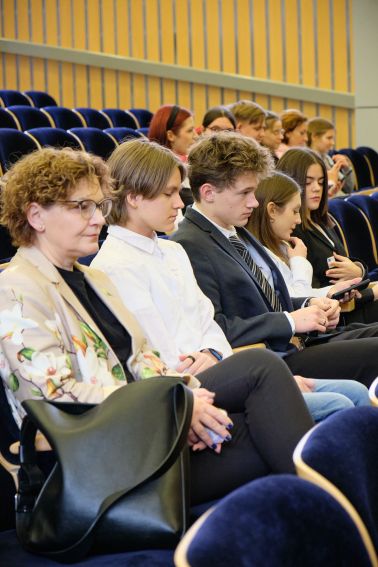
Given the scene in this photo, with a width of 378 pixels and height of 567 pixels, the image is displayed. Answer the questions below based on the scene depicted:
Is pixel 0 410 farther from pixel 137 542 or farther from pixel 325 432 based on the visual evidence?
pixel 325 432

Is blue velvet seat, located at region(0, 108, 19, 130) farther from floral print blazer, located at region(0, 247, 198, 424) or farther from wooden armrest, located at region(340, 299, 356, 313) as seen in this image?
floral print blazer, located at region(0, 247, 198, 424)

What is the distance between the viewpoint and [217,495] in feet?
4.31

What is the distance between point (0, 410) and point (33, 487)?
0.56ft

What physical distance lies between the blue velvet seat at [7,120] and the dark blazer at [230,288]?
2.19 metres

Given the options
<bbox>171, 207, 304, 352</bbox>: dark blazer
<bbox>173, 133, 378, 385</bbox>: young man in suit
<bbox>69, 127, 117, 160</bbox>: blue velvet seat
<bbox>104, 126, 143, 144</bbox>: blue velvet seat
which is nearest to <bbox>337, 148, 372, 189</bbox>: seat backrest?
<bbox>104, 126, 143, 144</bbox>: blue velvet seat

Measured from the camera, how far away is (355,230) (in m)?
2.91

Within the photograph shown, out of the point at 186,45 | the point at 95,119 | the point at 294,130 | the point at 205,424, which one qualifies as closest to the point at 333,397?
the point at 205,424

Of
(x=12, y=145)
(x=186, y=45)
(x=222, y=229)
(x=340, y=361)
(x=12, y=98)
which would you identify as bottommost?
(x=340, y=361)

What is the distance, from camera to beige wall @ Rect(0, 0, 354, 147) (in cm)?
600

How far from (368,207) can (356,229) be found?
0.19 m

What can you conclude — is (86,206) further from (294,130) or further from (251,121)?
(294,130)

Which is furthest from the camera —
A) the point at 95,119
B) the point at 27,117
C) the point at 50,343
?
the point at 95,119

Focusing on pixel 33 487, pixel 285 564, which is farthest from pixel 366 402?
pixel 285 564

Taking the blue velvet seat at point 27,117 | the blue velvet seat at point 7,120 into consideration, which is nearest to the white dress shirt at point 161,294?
the blue velvet seat at point 7,120
